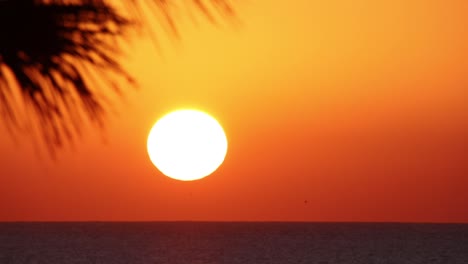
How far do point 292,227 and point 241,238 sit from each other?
3.61 metres

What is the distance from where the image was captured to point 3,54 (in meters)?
1.87

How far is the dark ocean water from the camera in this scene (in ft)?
35.9

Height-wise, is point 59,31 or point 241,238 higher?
point 241,238

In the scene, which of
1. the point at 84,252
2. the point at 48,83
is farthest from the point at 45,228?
the point at 48,83

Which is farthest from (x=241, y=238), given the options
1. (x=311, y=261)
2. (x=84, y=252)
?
(x=311, y=261)

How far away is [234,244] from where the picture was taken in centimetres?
1316

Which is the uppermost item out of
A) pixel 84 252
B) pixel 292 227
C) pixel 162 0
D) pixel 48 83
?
pixel 292 227

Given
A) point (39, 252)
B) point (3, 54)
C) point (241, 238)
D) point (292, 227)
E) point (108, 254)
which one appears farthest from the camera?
point (292, 227)

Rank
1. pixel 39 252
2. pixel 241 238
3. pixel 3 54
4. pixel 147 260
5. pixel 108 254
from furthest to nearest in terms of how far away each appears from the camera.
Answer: pixel 241 238
pixel 39 252
pixel 108 254
pixel 147 260
pixel 3 54

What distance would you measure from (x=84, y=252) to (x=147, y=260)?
179 cm

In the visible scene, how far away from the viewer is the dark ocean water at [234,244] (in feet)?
35.9

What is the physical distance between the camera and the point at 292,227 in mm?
17812

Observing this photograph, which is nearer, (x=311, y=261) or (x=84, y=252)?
(x=311, y=261)

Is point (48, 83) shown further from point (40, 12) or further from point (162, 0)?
point (162, 0)
